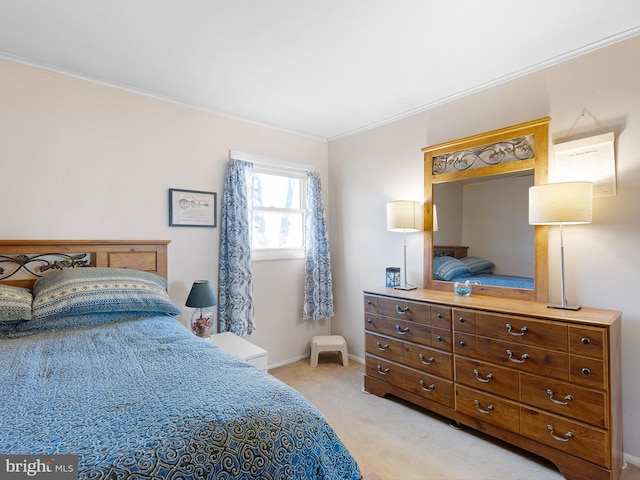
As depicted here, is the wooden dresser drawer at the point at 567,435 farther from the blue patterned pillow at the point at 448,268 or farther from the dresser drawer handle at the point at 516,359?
the blue patterned pillow at the point at 448,268

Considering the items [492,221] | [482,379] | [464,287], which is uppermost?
[492,221]

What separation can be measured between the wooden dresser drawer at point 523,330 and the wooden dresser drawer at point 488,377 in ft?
0.65

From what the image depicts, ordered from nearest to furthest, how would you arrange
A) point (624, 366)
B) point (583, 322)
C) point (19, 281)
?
point (583, 322)
point (624, 366)
point (19, 281)

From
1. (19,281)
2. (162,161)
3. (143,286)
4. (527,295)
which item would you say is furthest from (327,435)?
(162,161)

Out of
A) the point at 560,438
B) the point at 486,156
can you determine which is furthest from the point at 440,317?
the point at 486,156

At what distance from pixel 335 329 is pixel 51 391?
117 inches

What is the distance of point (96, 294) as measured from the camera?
1947 mm

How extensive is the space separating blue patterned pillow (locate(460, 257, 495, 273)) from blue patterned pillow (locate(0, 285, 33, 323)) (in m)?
2.91

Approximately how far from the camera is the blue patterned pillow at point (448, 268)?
2.68m

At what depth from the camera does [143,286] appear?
215cm

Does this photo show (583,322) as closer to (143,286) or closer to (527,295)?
(527,295)

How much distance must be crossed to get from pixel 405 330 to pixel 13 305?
7.96 ft

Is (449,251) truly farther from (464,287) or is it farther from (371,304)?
(371,304)

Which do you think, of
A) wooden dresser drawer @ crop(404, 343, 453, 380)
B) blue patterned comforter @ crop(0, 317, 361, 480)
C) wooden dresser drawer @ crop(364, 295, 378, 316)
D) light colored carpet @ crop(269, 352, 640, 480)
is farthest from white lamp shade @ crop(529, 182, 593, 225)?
blue patterned comforter @ crop(0, 317, 361, 480)
